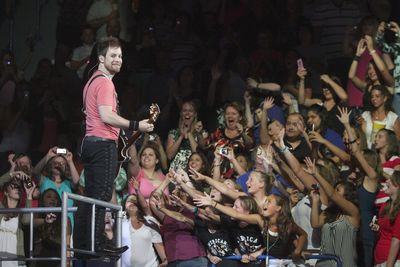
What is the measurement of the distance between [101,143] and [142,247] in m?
3.78

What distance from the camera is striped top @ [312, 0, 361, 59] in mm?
12812

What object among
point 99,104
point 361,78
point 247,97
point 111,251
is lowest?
point 111,251

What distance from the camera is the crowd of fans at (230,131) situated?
10898 mm

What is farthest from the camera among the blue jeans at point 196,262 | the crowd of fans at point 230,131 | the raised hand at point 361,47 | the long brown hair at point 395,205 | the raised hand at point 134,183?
the raised hand at point 361,47

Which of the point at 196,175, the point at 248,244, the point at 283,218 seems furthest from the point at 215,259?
the point at 196,175

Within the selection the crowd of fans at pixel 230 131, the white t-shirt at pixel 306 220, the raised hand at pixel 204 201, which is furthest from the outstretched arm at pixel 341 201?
the raised hand at pixel 204 201

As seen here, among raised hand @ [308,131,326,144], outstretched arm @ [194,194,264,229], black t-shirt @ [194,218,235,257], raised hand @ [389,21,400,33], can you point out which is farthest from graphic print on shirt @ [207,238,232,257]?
raised hand @ [389,21,400,33]

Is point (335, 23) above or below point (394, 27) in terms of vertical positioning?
above

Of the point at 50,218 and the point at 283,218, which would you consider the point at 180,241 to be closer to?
the point at 283,218

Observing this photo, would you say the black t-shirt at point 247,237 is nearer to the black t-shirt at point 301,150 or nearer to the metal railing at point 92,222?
the black t-shirt at point 301,150

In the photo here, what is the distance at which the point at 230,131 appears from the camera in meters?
12.3

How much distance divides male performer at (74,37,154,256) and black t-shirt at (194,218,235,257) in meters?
2.85

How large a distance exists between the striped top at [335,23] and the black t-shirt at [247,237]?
3.13 m

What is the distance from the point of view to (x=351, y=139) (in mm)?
11383
